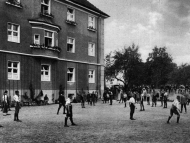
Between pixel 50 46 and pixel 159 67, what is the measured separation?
186 feet

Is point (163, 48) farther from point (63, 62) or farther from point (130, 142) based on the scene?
point (130, 142)

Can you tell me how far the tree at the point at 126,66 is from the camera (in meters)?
56.0

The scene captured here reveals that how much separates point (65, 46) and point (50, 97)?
260 inches

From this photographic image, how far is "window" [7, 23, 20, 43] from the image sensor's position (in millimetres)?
25359

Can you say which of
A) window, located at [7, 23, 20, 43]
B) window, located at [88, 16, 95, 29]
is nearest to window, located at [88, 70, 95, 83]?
window, located at [88, 16, 95, 29]

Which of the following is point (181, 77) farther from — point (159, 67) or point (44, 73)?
point (44, 73)

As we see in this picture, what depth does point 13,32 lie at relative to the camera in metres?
25.7

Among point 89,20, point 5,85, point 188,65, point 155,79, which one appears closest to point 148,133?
point 5,85

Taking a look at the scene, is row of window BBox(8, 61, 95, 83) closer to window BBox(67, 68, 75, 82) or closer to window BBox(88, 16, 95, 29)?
window BBox(67, 68, 75, 82)

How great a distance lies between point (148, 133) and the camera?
1052 centimetres

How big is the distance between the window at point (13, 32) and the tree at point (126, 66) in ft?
110

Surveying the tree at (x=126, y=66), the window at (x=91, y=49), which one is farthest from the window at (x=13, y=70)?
the tree at (x=126, y=66)

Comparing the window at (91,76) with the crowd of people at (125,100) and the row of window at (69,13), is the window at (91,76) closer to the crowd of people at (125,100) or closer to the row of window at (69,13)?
the crowd of people at (125,100)

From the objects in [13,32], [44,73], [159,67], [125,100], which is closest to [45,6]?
[13,32]
